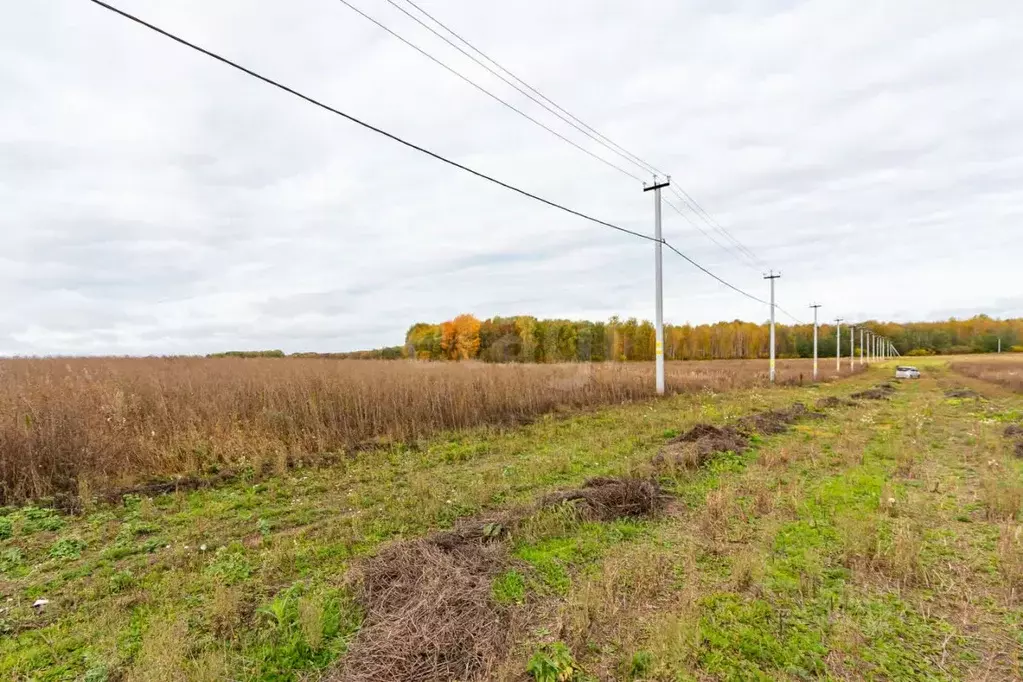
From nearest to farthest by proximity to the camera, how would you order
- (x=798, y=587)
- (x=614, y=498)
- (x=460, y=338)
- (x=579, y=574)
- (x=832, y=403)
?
1. (x=798, y=587)
2. (x=579, y=574)
3. (x=614, y=498)
4. (x=832, y=403)
5. (x=460, y=338)

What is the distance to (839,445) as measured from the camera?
891cm

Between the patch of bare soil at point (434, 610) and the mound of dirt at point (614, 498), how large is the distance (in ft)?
2.66

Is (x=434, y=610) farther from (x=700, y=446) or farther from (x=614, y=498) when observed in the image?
(x=700, y=446)

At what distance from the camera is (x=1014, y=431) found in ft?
34.3

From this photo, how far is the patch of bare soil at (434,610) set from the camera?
2.72 m

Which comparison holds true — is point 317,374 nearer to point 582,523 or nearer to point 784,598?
point 582,523

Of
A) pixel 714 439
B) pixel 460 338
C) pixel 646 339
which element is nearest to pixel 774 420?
pixel 714 439

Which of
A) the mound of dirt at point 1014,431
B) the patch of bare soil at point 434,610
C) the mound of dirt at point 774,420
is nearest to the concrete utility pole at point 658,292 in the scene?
the mound of dirt at point 774,420

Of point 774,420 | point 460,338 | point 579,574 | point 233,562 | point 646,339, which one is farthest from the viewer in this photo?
point 646,339

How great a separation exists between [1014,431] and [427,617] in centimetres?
1404

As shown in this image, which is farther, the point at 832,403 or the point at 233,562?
the point at 832,403

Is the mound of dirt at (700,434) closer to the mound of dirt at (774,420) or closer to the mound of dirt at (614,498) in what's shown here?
the mound of dirt at (774,420)

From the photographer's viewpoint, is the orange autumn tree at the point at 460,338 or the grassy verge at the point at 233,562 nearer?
the grassy verge at the point at 233,562

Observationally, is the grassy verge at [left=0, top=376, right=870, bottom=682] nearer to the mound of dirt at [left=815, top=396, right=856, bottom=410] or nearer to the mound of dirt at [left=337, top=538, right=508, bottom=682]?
the mound of dirt at [left=337, top=538, right=508, bottom=682]
